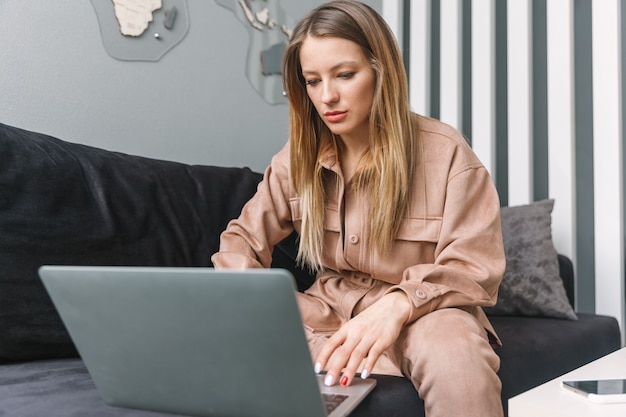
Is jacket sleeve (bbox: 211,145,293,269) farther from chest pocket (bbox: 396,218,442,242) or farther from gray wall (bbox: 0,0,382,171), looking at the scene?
gray wall (bbox: 0,0,382,171)

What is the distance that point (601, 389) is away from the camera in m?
0.84

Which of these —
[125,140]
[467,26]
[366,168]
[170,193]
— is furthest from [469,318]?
[467,26]

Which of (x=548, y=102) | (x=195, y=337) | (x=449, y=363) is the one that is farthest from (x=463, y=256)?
(x=548, y=102)

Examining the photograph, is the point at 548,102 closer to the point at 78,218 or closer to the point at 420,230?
the point at 420,230

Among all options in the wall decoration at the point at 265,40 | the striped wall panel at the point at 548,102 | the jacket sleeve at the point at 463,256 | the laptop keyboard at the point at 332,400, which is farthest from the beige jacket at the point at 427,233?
the striped wall panel at the point at 548,102

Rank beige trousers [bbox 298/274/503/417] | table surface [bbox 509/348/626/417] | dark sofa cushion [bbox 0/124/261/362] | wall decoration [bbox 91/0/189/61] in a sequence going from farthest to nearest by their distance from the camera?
wall decoration [bbox 91/0/189/61]
dark sofa cushion [bbox 0/124/261/362]
beige trousers [bbox 298/274/503/417]
table surface [bbox 509/348/626/417]

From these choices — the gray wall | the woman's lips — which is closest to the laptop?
the woman's lips

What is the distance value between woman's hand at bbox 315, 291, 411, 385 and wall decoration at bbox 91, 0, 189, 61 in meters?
1.13

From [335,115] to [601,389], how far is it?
2.24 feet

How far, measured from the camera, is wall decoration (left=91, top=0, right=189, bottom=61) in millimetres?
1768

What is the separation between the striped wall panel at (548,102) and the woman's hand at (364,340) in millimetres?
1291

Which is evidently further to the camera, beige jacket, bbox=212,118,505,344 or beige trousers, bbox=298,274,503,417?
beige jacket, bbox=212,118,505,344

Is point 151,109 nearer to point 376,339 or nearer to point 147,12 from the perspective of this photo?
point 147,12

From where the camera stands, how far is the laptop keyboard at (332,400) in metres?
0.82
